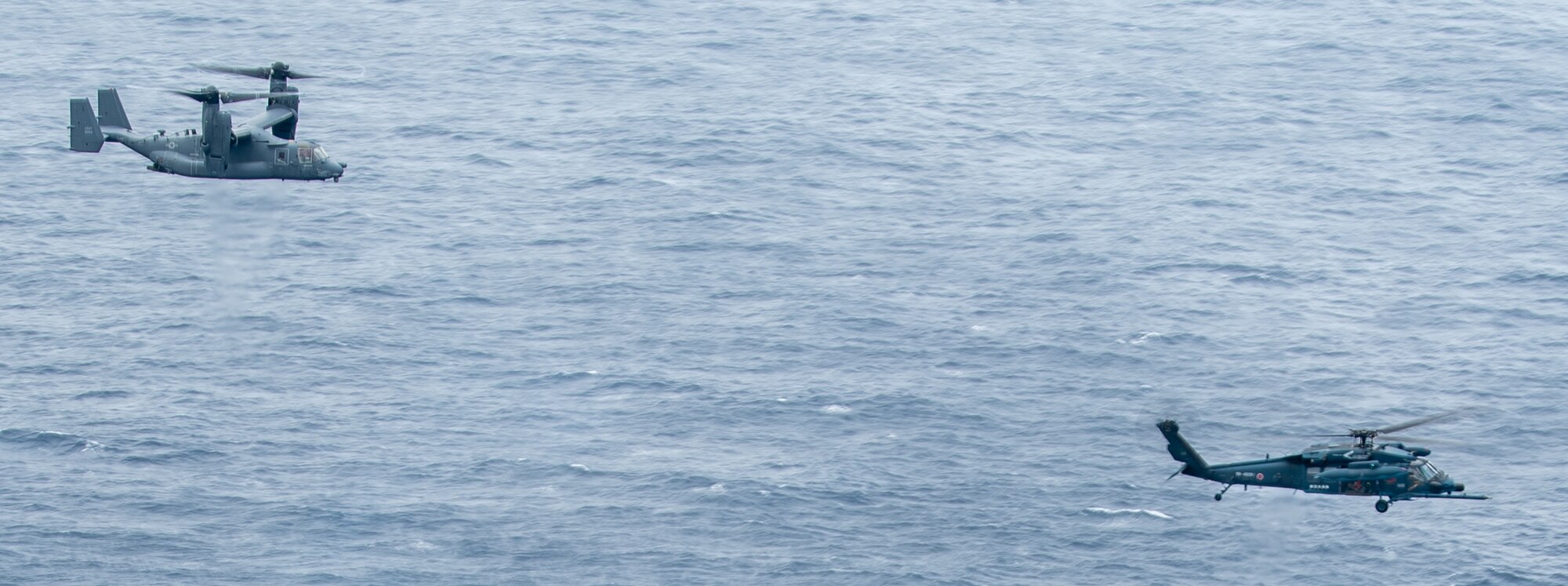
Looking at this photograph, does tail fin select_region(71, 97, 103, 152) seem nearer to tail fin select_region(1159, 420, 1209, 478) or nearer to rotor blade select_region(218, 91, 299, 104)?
rotor blade select_region(218, 91, 299, 104)

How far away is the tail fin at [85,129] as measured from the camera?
148 metres

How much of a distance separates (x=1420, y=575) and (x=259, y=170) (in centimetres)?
10792

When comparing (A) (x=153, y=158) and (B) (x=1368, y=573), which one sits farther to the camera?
(B) (x=1368, y=573)

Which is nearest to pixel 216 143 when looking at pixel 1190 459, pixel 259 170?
pixel 259 170

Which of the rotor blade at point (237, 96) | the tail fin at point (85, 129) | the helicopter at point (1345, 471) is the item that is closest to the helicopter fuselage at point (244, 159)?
the rotor blade at point (237, 96)

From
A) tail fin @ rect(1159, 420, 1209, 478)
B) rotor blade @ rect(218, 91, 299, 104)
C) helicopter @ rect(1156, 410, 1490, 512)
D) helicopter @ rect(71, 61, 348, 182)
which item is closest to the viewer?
tail fin @ rect(1159, 420, 1209, 478)

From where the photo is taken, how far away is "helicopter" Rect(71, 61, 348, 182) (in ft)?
468

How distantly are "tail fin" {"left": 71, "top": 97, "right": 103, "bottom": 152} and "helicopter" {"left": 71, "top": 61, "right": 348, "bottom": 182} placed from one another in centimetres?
5

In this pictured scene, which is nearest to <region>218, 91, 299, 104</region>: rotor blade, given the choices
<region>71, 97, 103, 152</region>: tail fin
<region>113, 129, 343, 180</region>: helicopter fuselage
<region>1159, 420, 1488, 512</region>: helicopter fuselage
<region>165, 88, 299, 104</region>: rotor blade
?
<region>165, 88, 299, 104</region>: rotor blade

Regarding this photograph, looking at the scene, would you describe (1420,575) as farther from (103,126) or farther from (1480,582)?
(103,126)

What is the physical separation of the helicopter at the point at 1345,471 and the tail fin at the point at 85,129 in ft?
229

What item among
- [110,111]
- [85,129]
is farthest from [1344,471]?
[85,129]

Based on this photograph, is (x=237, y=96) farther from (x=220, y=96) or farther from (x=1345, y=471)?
(x=1345, y=471)

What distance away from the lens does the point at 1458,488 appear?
456ft
